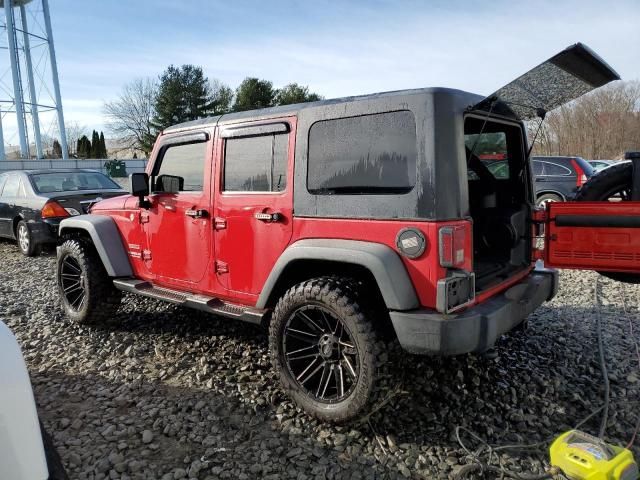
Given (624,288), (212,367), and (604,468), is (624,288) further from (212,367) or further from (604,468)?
(212,367)

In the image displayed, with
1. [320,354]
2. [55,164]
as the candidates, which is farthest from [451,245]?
[55,164]

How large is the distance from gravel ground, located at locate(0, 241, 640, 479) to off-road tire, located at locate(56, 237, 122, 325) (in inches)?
A: 6.4

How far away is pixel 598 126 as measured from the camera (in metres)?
43.2

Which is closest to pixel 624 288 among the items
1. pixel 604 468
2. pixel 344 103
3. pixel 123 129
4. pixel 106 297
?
pixel 604 468

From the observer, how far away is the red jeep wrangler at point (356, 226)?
2531mm

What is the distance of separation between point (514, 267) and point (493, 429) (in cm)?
121

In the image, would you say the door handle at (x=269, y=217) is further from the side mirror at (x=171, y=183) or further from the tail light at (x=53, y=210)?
the tail light at (x=53, y=210)

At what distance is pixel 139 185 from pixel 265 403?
6.61ft

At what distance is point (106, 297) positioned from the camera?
14.6 feet

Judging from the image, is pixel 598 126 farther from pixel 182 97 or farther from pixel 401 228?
pixel 401 228

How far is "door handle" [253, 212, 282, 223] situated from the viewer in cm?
308

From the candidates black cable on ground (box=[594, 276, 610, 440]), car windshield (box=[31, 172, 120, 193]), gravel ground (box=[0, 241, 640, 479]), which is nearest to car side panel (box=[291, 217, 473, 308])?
gravel ground (box=[0, 241, 640, 479])

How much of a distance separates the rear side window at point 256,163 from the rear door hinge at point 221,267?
0.53 meters

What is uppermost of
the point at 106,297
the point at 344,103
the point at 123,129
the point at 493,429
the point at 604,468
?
the point at 123,129
